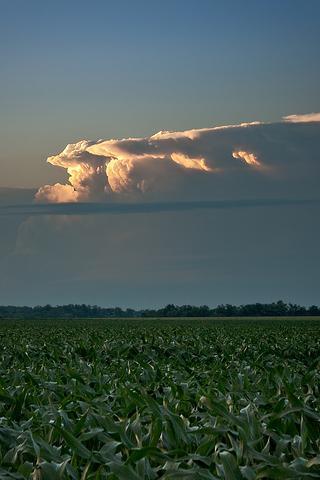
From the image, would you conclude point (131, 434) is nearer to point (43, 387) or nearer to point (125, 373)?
point (43, 387)

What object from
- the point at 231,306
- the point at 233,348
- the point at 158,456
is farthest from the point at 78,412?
the point at 231,306

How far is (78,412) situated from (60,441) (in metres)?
1.42

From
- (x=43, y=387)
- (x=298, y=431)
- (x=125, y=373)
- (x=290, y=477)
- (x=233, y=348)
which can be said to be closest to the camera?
(x=290, y=477)

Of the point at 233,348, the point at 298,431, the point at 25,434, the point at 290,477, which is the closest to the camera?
the point at 290,477

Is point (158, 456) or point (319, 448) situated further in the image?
point (319, 448)

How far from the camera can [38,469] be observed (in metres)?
4.71

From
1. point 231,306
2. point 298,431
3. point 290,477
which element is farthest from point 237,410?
point 231,306

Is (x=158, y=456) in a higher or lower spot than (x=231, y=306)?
lower

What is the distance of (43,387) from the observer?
9.38 meters

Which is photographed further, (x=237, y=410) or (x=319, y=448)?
(x=237, y=410)

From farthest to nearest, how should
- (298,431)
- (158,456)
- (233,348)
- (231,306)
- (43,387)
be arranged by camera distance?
(231,306) < (233,348) < (43,387) < (298,431) < (158,456)

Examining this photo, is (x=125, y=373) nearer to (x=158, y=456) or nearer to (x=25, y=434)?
(x=25, y=434)

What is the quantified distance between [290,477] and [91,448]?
1.89 meters

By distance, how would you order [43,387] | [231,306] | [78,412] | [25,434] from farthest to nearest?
[231,306] → [43,387] → [78,412] → [25,434]
